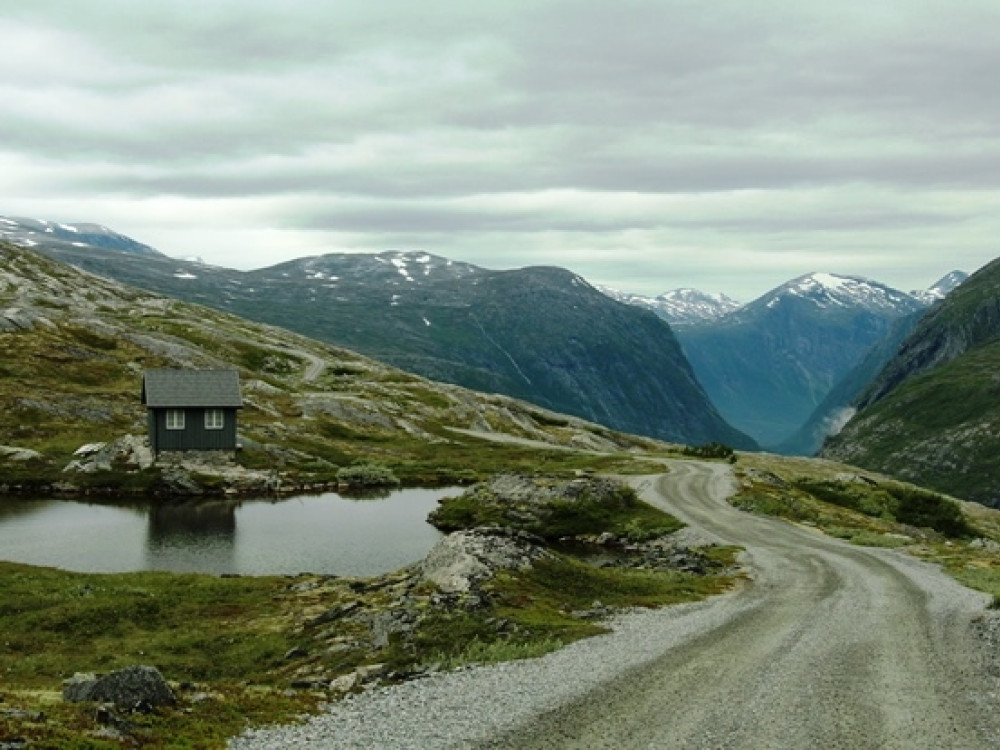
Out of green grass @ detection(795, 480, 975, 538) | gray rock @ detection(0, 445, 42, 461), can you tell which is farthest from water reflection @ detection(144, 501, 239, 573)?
green grass @ detection(795, 480, 975, 538)

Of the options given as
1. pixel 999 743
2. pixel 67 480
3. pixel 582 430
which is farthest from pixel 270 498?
pixel 582 430

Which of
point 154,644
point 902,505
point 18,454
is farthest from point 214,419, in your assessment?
point 902,505

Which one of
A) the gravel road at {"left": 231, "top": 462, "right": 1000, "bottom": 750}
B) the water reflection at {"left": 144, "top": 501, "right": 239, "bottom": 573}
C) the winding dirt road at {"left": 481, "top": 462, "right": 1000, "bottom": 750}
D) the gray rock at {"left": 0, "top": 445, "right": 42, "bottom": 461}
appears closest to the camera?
the gravel road at {"left": 231, "top": 462, "right": 1000, "bottom": 750}

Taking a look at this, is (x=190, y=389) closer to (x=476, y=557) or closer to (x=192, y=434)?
(x=192, y=434)

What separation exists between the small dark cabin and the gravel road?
83469 mm

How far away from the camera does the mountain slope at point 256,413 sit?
11312 cm

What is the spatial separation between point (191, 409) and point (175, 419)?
7.45ft

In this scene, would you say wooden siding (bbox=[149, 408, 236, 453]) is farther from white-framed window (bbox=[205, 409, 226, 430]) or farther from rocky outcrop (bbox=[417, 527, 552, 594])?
rocky outcrop (bbox=[417, 527, 552, 594])

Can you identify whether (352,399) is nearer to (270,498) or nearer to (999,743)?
(270,498)

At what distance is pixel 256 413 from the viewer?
140 metres

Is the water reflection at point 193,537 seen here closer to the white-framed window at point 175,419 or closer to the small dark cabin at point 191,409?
the small dark cabin at point 191,409

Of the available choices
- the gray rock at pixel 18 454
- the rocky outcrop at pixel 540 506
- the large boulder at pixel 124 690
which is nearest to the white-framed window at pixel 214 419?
the gray rock at pixel 18 454

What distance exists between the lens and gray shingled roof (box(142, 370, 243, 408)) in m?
107

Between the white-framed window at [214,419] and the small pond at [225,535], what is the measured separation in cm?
1670
